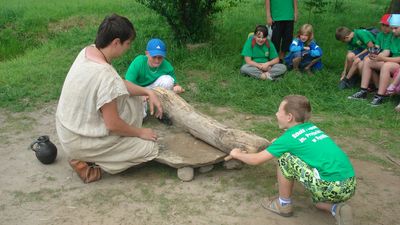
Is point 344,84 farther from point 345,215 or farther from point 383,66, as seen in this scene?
point 345,215

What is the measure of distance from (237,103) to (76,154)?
250 centimetres

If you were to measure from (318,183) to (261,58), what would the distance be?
3930 millimetres

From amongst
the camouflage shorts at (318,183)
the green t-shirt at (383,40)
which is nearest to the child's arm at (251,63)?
the green t-shirt at (383,40)

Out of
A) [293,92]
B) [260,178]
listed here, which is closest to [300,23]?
[293,92]

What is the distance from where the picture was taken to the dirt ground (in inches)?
133

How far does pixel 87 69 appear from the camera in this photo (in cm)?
358

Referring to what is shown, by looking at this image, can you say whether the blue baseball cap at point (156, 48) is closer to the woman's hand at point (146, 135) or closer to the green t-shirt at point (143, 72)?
the green t-shirt at point (143, 72)

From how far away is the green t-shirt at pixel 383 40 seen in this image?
602 cm

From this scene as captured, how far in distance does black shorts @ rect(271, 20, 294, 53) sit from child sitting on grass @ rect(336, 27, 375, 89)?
36.1 inches

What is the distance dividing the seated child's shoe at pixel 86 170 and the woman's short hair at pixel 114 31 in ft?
3.46

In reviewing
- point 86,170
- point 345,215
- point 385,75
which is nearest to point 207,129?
point 86,170

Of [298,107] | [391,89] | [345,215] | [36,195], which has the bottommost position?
[391,89]

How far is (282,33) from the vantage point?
24.0ft

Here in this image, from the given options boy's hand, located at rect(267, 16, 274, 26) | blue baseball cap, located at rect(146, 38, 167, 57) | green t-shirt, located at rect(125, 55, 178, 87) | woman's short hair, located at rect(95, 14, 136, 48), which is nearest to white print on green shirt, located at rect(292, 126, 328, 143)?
woman's short hair, located at rect(95, 14, 136, 48)
